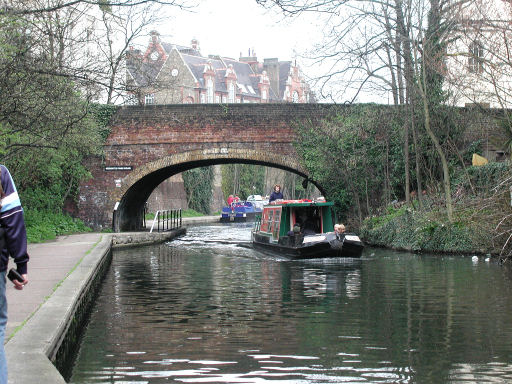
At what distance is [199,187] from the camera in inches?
1806

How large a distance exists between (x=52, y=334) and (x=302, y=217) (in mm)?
13403

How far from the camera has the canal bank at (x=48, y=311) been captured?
5.49 metres

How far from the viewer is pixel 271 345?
7.62 metres

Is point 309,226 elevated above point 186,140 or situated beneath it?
situated beneath

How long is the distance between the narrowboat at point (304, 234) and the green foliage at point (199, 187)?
22.7 metres

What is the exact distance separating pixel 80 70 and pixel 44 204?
1452 cm

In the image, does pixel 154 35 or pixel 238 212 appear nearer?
pixel 154 35

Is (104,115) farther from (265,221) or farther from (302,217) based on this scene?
(302,217)

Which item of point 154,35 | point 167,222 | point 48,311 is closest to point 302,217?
point 167,222

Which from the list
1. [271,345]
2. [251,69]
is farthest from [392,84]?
[251,69]

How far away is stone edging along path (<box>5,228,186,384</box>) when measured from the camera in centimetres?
531

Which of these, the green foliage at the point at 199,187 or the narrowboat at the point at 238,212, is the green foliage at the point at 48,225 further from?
the green foliage at the point at 199,187

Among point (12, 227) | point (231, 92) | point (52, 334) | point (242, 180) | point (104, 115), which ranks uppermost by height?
point (231, 92)

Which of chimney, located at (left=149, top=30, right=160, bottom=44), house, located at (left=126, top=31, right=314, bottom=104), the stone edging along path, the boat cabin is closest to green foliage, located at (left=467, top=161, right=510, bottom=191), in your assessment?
the boat cabin
